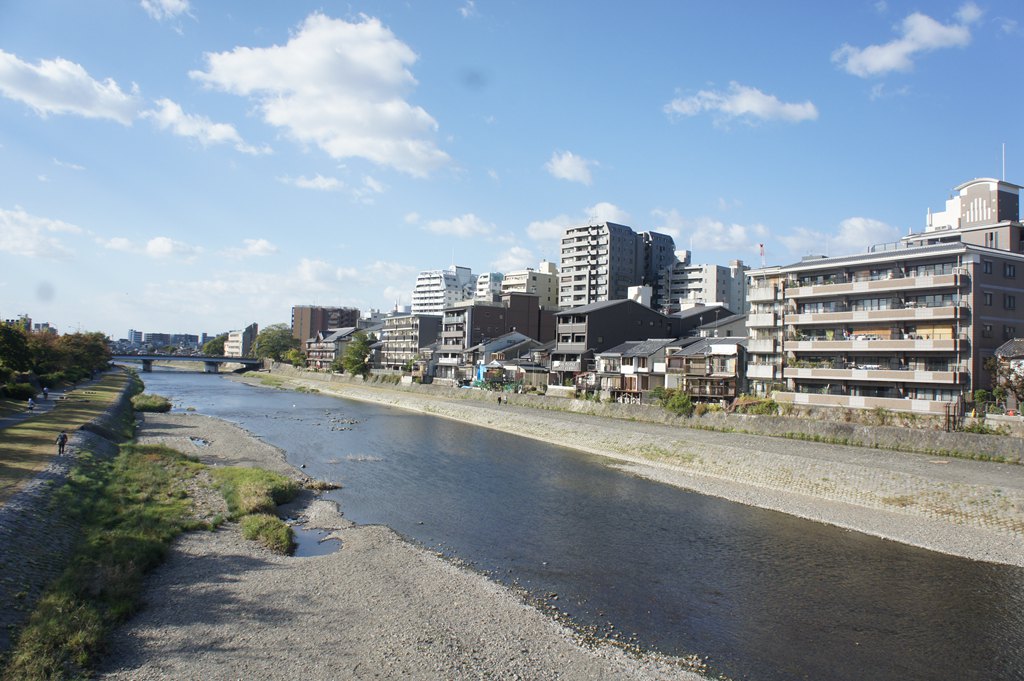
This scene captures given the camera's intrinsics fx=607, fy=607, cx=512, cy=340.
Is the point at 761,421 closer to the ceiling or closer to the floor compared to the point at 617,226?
closer to the floor

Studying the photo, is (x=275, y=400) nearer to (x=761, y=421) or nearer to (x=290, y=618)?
(x=761, y=421)

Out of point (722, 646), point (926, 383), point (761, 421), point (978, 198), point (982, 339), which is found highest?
point (978, 198)

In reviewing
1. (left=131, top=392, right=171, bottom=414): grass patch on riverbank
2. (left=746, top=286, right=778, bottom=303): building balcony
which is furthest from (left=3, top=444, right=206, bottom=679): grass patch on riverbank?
(left=746, top=286, right=778, bottom=303): building balcony

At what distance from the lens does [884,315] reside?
3425cm

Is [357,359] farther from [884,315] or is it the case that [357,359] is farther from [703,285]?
[884,315]

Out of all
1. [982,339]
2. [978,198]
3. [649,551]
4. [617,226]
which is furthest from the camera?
[617,226]

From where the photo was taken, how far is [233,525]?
743 inches

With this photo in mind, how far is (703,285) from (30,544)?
88.2m

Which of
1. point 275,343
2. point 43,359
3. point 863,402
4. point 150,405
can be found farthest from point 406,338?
point 863,402

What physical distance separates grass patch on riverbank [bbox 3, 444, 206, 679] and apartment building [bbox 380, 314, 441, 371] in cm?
6575

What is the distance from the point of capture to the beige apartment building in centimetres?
3152

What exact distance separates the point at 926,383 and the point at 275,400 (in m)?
63.8

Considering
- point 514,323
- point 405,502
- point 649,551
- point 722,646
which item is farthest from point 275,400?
Result: point 722,646

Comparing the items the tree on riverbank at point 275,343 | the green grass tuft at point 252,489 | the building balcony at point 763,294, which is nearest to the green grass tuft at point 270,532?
the green grass tuft at point 252,489
